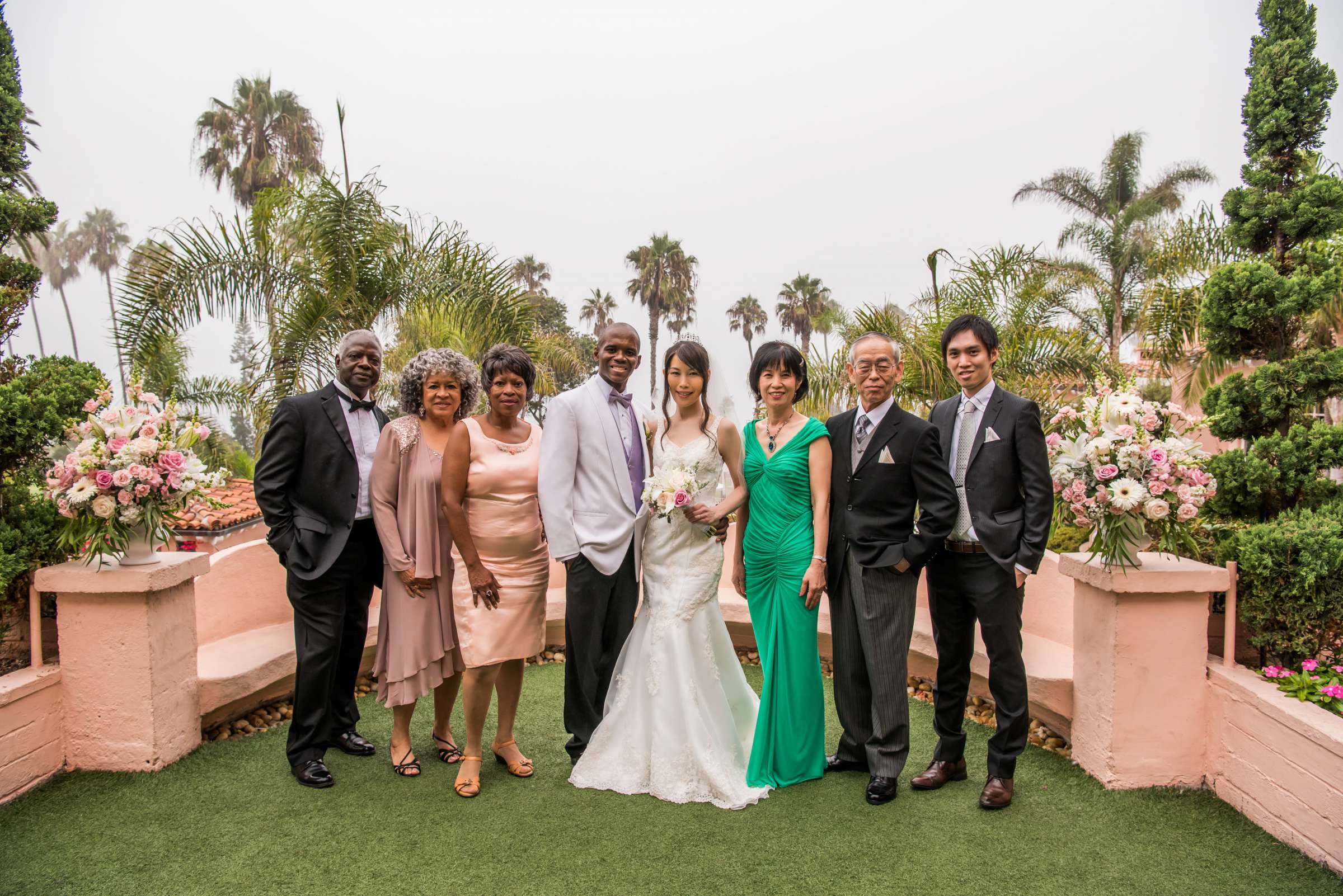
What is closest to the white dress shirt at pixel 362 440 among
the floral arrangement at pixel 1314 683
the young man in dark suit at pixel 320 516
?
the young man in dark suit at pixel 320 516

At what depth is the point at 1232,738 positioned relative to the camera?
388cm

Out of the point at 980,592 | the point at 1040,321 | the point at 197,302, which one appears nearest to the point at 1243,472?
the point at 980,592

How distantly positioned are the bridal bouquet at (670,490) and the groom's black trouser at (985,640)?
1.30m

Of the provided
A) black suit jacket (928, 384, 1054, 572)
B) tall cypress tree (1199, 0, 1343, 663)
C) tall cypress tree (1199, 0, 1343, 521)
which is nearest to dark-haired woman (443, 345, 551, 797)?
black suit jacket (928, 384, 1054, 572)

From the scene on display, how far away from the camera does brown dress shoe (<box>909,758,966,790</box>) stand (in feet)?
13.5

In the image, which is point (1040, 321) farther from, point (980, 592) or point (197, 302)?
point (197, 302)

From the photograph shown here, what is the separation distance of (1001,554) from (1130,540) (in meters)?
0.84

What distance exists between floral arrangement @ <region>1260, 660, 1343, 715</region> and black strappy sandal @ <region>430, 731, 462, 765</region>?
4161 millimetres

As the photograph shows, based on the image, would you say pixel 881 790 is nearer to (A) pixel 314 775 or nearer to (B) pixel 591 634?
(B) pixel 591 634

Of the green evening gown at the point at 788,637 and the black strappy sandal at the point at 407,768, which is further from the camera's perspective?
the black strappy sandal at the point at 407,768

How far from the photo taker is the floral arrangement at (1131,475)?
396cm

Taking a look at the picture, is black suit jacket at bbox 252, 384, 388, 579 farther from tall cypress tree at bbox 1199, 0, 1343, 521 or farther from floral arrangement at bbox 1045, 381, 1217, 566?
tall cypress tree at bbox 1199, 0, 1343, 521

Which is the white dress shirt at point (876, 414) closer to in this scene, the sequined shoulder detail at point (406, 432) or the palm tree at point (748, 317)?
the sequined shoulder detail at point (406, 432)

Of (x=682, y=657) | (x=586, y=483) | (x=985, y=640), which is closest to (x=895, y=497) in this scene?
(x=985, y=640)
